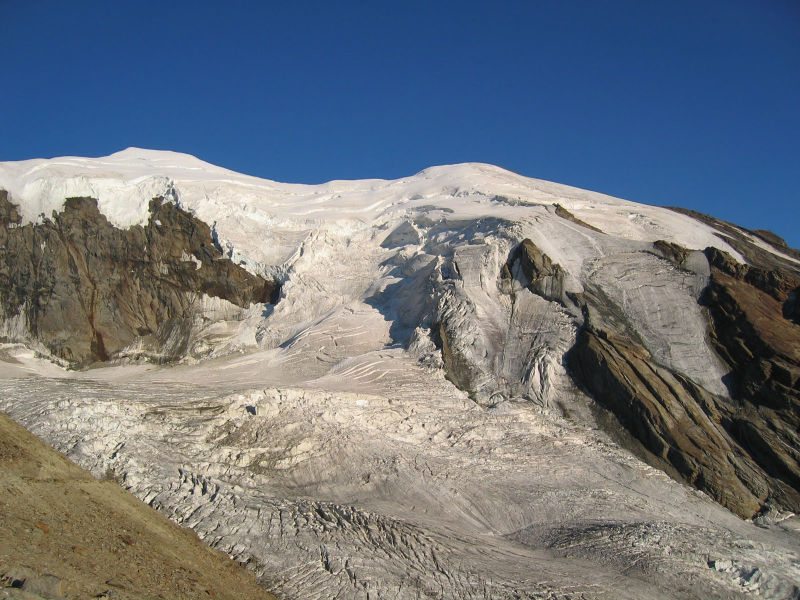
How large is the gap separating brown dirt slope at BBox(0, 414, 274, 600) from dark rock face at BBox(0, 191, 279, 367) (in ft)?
50.6

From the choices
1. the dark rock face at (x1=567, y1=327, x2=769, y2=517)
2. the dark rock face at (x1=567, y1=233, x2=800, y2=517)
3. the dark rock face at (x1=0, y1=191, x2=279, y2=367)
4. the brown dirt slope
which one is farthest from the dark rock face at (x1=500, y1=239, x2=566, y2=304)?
the brown dirt slope

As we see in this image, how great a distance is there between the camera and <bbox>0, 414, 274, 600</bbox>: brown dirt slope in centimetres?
823

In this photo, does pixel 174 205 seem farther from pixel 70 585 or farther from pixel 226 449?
pixel 70 585

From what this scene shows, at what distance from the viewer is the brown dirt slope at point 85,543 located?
8.23 metres

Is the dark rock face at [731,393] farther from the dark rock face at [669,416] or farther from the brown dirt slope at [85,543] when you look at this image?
the brown dirt slope at [85,543]

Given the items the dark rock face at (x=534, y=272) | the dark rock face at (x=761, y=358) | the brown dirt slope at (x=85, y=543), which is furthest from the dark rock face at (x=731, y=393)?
the brown dirt slope at (x=85, y=543)

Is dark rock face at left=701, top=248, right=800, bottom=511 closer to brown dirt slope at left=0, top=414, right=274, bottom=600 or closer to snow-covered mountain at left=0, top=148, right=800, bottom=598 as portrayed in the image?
snow-covered mountain at left=0, top=148, right=800, bottom=598

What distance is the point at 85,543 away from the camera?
32.3 ft

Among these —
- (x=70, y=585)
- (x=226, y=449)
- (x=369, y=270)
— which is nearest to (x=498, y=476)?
(x=226, y=449)

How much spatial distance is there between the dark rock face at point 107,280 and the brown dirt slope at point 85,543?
50.6 feet

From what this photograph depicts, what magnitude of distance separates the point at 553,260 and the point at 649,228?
705 centimetres

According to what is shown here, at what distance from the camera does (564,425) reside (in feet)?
66.2

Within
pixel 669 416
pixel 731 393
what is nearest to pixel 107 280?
pixel 669 416

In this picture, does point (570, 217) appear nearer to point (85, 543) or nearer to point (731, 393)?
point (731, 393)
